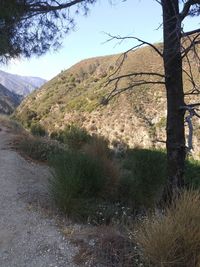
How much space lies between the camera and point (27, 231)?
219 inches

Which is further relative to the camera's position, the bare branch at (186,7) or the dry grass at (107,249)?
the bare branch at (186,7)

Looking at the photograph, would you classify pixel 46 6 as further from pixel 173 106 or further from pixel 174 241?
pixel 174 241

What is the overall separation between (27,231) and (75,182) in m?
1.12

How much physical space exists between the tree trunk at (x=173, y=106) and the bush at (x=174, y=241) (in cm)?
213

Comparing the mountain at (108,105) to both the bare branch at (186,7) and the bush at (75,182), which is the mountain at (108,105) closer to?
the bush at (75,182)

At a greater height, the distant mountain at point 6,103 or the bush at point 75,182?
the distant mountain at point 6,103

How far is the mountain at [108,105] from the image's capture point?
121ft

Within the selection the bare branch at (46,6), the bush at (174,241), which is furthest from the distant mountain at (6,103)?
the bush at (174,241)

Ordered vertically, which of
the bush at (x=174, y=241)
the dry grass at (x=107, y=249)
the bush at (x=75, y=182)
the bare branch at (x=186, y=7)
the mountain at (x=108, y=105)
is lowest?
the dry grass at (x=107, y=249)

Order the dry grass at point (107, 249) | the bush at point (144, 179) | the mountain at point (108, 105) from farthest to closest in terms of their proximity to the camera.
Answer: the mountain at point (108, 105) → the bush at point (144, 179) → the dry grass at point (107, 249)

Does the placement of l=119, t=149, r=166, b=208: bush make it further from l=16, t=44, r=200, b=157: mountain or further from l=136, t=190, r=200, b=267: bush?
l=16, t=44, r=200, b=157: mountain

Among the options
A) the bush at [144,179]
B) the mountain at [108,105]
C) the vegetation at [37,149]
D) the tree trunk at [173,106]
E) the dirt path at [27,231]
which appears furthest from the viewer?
the mountain at [108,105]

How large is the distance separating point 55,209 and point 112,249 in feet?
5.89

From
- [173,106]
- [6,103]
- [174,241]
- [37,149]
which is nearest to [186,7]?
[173,106]
